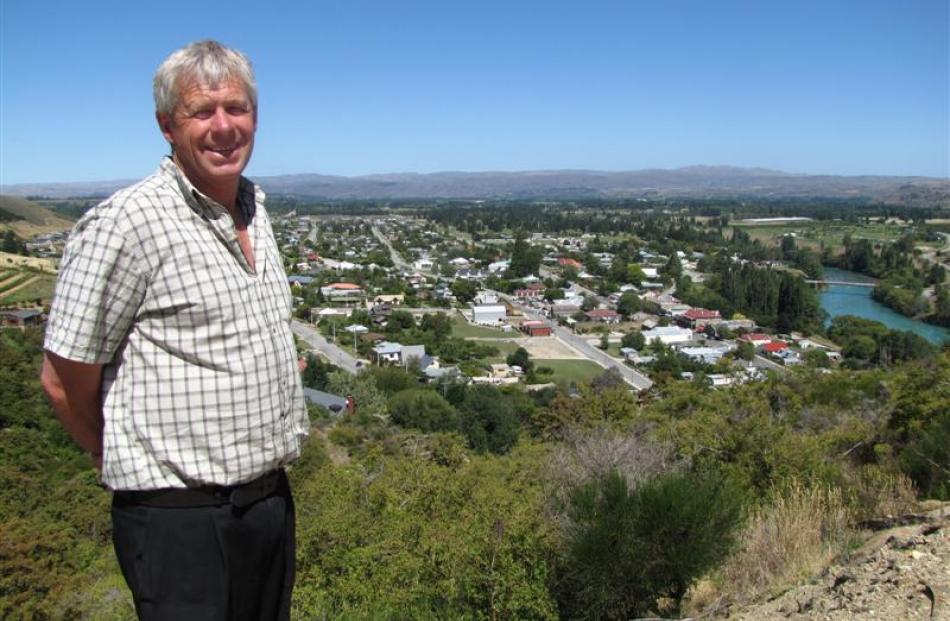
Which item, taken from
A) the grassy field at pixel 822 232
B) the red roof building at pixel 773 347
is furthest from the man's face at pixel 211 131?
the grassy field at pixel 822 232

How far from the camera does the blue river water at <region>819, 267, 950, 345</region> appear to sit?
26.6 meters

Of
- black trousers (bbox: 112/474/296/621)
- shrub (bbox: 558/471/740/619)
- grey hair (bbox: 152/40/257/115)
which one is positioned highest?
grey hair (bbox: 152/40/257/115)

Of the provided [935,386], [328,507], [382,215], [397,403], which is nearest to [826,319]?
[397,403]

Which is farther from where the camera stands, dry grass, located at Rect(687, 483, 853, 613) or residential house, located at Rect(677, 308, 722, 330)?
residential house, located at Rect(677, 308, 722, 330)

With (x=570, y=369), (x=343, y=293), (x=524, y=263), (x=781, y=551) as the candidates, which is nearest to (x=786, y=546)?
(x=781, y=551)

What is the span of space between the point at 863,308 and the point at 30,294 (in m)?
32.3

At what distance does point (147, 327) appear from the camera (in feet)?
3.21

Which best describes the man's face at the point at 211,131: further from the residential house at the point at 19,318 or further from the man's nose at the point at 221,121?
the residential house at the point at 19,318

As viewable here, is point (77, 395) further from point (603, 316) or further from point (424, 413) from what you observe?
point (603, 316)

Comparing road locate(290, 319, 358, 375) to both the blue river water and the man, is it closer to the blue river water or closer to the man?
the blue river water

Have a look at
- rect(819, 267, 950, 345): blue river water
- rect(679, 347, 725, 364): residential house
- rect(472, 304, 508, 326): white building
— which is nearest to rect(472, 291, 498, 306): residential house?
rect(472, 304, 508, 326): white building

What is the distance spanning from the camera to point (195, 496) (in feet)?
3.34

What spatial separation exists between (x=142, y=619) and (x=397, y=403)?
1491 cm

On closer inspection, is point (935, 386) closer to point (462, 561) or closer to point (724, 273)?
point (462, 561)
